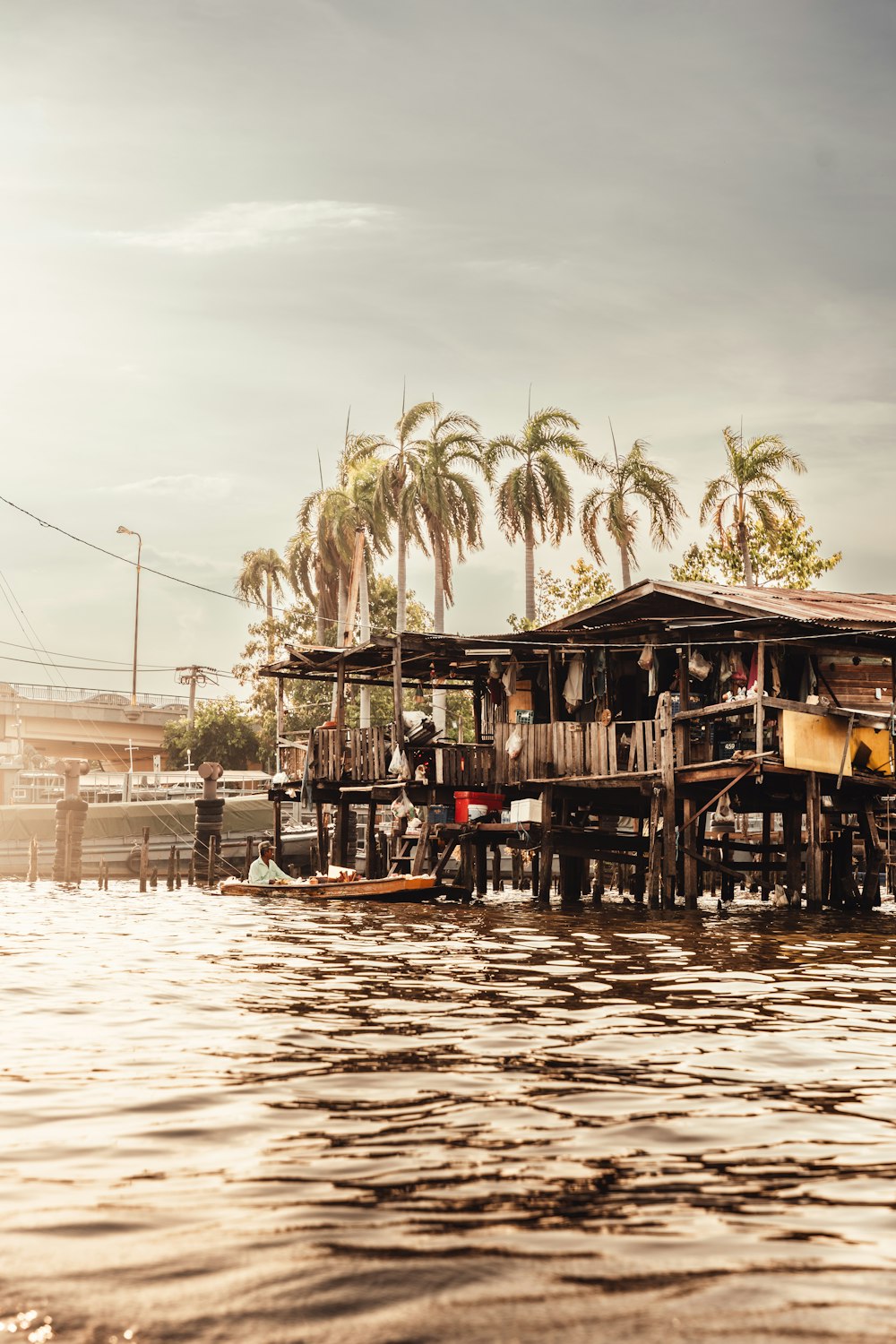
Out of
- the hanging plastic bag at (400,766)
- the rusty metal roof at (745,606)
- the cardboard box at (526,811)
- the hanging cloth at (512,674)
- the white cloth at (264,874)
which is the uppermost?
the rusty metal roof at (745,606)

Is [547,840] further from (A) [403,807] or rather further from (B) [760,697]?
(B) [760,697]

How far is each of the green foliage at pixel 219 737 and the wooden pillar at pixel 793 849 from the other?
4458 cm

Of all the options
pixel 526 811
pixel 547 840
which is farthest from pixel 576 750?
pixel 547 840

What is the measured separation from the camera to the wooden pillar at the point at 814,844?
2291 cm

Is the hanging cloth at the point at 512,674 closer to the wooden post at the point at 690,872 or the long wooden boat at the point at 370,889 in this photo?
the wooden post at the point at 690,872

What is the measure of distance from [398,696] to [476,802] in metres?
2.84

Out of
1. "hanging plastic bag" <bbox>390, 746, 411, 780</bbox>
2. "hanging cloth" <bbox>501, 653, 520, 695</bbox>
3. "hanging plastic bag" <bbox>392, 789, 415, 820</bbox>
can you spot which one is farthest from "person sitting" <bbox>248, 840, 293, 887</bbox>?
"hanging cloth" <bbox>501, 653, 520, 695</bbox>

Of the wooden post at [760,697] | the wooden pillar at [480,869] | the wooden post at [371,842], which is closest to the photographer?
the wooden post at [760,697]

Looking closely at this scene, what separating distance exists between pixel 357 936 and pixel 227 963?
4.09 m

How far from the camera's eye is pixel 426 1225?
13.9ft

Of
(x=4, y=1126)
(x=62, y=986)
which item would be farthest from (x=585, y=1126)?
(x=62, y=986)

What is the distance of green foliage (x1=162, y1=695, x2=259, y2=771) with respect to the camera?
67.9 meters

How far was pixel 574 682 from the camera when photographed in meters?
27.8

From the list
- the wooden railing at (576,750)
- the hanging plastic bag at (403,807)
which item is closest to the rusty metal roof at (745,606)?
the wooden railing at (576,750)
